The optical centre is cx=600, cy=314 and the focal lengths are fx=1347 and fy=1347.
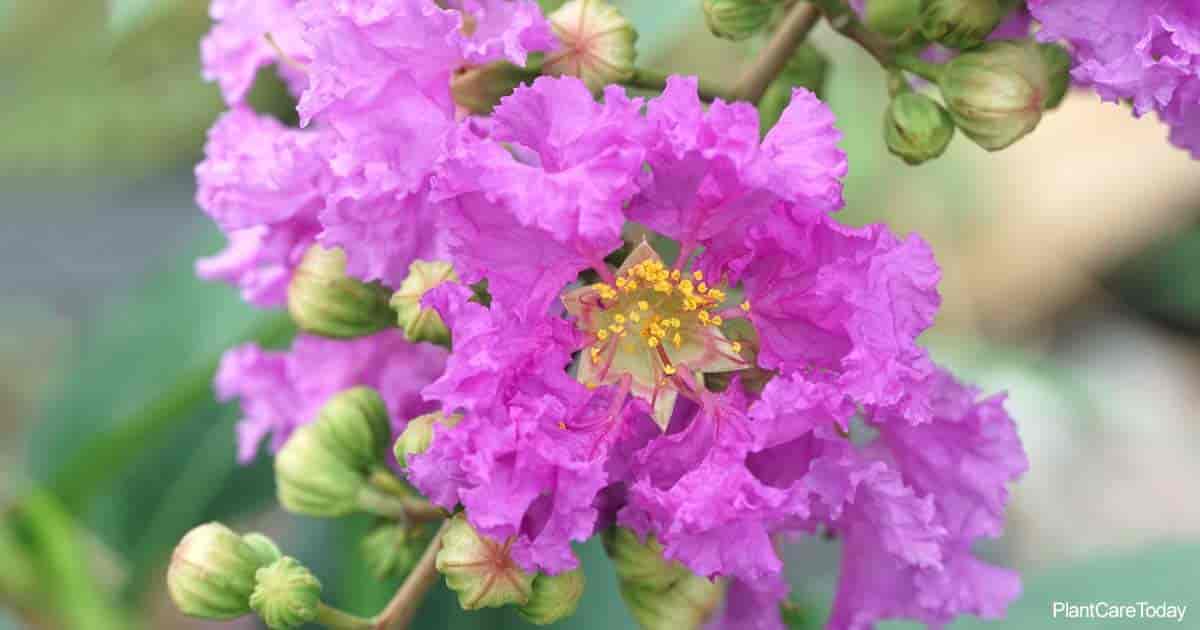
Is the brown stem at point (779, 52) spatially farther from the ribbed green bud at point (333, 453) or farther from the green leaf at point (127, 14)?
the green leaf at point (127, 14)

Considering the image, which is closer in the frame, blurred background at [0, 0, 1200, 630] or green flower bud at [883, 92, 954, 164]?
green flower bud at [883, 92, 954, 164]

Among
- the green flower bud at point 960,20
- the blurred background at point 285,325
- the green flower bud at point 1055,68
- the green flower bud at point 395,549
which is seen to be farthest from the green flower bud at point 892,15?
the green flower bud at point 395,549

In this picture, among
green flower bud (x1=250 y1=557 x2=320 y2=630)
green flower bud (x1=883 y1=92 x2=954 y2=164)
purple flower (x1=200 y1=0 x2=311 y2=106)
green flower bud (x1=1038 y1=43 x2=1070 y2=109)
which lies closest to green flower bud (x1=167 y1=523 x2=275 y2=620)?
green flower bud (x1=250 y1=557 x2=320 y2=630)

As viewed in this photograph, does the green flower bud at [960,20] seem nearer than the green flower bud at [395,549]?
Yes

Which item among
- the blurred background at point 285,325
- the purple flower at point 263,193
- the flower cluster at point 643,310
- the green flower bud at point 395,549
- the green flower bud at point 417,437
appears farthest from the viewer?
the blurred background at point 285,325

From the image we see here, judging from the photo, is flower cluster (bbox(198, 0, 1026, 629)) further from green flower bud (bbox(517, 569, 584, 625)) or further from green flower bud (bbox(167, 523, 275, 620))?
green flower bud (bbox(167, 523, 275, 620))

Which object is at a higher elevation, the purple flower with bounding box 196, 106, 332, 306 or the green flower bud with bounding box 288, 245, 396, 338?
the purple flower with bounding box 196, 106, 332, 306
